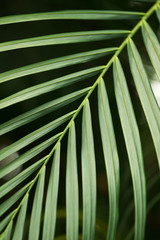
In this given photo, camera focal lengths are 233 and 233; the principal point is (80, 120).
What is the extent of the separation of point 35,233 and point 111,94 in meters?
0.48

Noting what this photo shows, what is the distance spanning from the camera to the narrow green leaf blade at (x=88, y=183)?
1.27 feet

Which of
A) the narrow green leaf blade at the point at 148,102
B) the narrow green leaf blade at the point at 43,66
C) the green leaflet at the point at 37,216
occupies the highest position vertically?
the narrow green leaf blade at the point at 43,66

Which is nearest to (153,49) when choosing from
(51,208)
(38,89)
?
(38,89)

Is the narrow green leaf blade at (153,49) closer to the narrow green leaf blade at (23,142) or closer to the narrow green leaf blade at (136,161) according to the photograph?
the narrow green leaf blade at (136,161)

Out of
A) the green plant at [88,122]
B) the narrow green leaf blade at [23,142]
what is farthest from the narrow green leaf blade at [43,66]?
the narrow green leaf blade at [23,142]

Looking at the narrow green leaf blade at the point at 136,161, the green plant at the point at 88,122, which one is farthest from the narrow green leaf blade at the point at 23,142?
the narrow green leaf blade at the point at 136,161

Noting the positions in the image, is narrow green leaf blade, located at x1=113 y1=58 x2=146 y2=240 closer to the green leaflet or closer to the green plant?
the green plant

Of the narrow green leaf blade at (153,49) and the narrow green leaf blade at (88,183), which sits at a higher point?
the narrow green leaf blade at (153,49)

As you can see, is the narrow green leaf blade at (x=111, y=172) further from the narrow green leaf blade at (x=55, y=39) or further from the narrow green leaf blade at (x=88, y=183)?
the narrow green leaf blade at (x=55, y=39)

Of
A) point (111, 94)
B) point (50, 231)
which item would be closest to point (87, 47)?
point (111, 94)

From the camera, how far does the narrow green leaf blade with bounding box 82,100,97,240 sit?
1.27 feet

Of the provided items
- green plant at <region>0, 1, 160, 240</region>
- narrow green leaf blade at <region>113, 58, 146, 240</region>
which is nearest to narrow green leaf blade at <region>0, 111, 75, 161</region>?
green plant at <region>0, 1, 160, 240</region>

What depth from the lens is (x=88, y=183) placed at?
1.29ft

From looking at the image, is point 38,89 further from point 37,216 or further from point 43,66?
point 37,216
